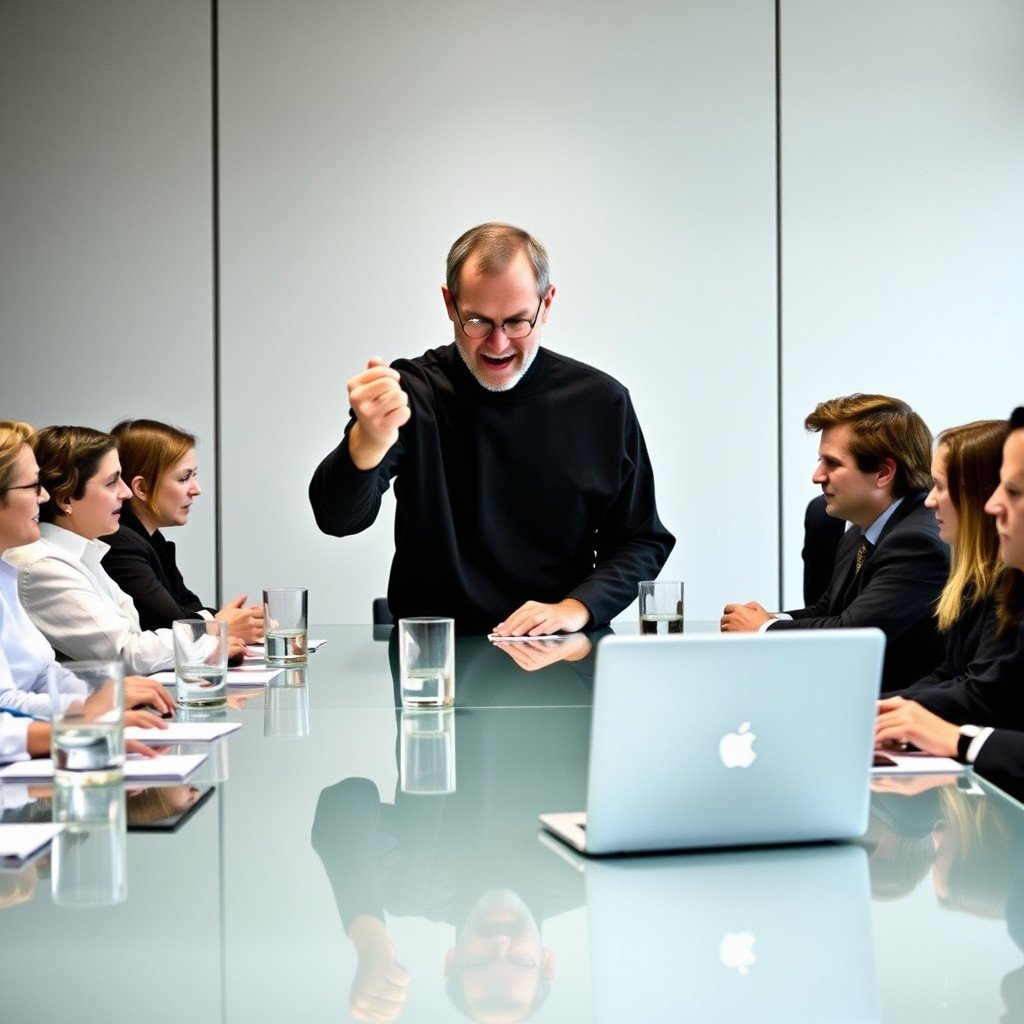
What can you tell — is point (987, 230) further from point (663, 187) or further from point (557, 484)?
point (557, 484)

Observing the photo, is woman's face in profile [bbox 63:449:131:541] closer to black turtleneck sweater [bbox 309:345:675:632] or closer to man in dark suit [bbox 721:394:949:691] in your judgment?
black turtleneck sweater [bbox 309:345:675:632]

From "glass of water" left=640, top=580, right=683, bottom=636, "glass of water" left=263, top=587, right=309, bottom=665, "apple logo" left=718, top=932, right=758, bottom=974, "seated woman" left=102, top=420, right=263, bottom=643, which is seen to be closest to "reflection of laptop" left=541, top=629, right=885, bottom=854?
"apple logo" left=718, top=932, right=758, bottom=974

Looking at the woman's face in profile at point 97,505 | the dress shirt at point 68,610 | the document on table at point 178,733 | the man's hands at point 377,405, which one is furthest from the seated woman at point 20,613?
the man's hands at point 377,405

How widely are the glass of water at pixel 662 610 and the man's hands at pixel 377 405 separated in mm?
613

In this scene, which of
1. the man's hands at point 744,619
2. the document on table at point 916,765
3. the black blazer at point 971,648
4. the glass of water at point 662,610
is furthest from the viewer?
the man's hands at point 744,619

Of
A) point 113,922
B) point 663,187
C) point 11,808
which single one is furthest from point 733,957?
point 663,187

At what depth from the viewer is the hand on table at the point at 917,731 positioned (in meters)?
1.76

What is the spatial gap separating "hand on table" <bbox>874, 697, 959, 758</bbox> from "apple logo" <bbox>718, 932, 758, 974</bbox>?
0.76 m

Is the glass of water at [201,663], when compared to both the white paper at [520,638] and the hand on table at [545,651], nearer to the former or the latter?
the hand on table at [545,651]

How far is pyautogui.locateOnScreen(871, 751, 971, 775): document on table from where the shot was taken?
1.67 meters

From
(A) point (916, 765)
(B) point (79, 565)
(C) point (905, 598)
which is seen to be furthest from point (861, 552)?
(B) point (79, 565)

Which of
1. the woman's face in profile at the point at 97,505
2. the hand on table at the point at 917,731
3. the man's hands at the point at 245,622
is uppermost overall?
the woman's face in profile at the point at 97,505

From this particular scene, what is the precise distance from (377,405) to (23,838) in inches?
49.1

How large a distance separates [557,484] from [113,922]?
2178mm
